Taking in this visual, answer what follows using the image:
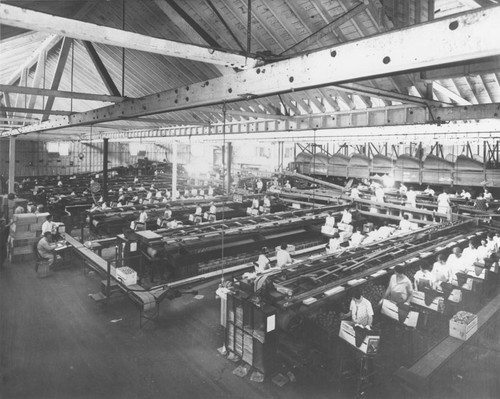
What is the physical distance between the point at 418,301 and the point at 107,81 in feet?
23.9

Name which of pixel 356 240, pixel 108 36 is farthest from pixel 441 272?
pixel 108 36

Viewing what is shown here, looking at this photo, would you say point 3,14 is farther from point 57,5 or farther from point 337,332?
point 337,332

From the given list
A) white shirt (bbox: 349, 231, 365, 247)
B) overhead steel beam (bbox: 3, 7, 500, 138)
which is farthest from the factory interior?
white shirt (bbox: 349, 231, 365, 247)

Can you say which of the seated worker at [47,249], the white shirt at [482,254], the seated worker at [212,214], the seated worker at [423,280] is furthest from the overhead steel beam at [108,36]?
the seated worker at [212,214]

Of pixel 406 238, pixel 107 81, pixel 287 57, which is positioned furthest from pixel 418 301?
pixel 107 81

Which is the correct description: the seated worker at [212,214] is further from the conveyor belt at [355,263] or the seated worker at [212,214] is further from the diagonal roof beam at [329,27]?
the diagonal roof beam at [329,27]

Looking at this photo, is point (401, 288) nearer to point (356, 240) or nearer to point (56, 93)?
point (356, 240)

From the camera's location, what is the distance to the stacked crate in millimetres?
11347

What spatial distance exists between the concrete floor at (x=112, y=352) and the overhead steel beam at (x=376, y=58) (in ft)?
13.5

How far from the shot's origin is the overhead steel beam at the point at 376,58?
93.4 inches

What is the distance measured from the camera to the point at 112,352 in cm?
636

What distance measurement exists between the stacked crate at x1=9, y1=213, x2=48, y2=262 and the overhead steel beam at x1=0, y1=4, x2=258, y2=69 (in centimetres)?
1010

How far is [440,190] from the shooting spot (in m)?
19.8

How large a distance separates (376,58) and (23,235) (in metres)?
12.1
